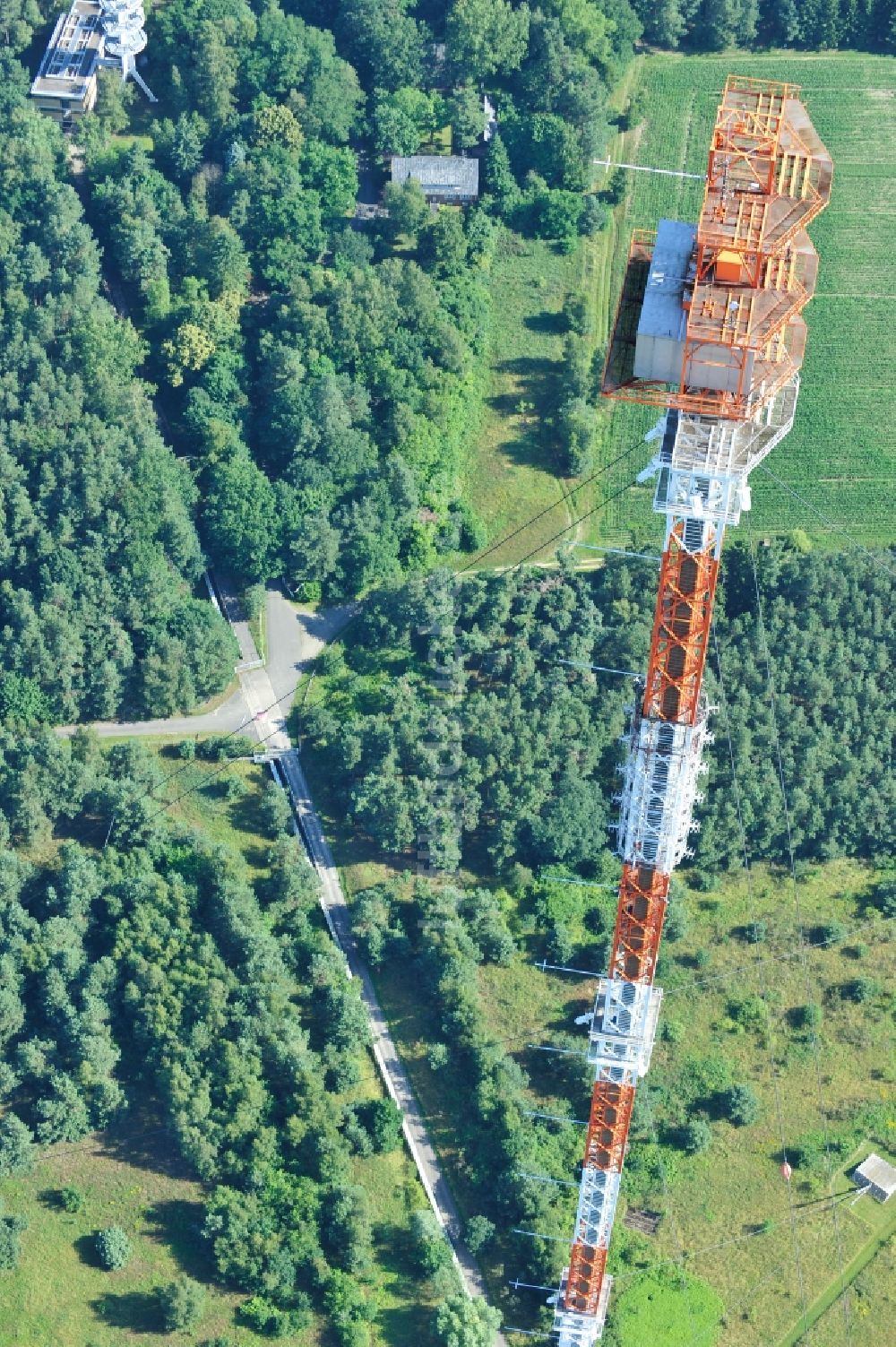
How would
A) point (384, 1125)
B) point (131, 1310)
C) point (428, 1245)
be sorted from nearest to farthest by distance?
point (131, 1310) → point (428, 1245) → point (384, 1125)

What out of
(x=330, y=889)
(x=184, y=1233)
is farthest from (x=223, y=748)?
(x=184, y=1233)

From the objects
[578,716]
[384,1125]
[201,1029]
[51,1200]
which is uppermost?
[578,716]

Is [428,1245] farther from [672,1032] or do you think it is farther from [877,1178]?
[877,1178]

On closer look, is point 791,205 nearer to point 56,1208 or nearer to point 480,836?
point 480,836

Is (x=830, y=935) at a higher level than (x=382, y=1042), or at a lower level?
higher

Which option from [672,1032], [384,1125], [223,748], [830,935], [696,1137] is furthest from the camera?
[223,748]

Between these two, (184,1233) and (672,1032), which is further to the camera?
(672,1032)
